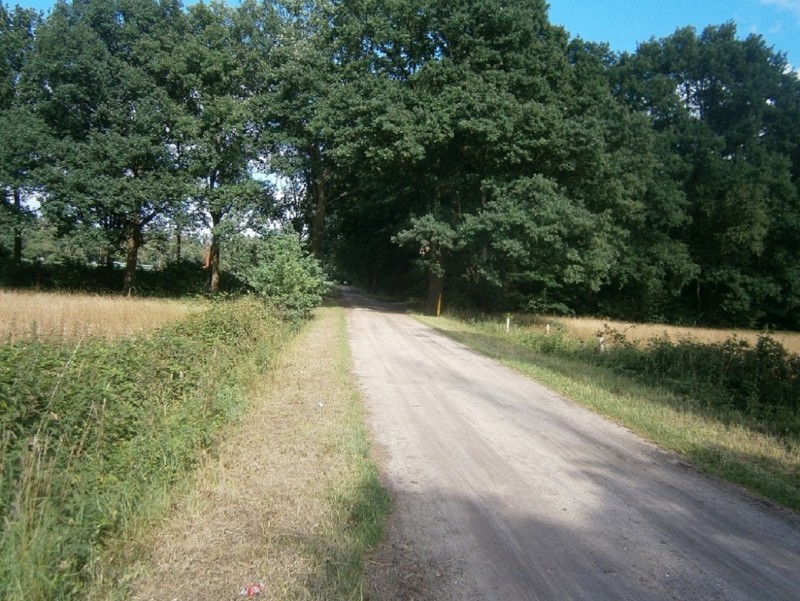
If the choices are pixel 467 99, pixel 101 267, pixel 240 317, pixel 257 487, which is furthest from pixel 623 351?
pixel 101 267

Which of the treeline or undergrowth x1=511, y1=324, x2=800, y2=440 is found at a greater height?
the treeline

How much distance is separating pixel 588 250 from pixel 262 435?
23.9 m

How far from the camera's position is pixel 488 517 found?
4430 mm

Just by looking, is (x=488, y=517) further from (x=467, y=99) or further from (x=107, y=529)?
(x=467, y=99)

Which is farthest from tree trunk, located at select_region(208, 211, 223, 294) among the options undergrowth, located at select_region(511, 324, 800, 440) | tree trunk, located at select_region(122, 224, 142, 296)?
undergrowth, located at select_region(511, 324, 800, 440)

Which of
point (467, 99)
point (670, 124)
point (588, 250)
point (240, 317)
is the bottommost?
point (240, 317)

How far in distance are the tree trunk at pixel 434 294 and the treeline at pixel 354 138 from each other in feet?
0.73

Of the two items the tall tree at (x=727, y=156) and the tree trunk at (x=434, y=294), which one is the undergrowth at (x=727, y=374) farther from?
the tall tree at (x=727, y=156)

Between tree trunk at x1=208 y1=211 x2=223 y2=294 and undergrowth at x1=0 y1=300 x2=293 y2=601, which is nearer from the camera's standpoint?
undergrowth at x1=0 y1=300 x2=293 y2=601

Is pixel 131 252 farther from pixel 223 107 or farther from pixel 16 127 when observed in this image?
pixel 223 107

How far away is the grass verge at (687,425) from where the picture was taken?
5.94 metres

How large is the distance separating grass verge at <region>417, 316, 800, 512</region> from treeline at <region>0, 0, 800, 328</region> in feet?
40.6

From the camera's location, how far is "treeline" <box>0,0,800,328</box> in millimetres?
25250

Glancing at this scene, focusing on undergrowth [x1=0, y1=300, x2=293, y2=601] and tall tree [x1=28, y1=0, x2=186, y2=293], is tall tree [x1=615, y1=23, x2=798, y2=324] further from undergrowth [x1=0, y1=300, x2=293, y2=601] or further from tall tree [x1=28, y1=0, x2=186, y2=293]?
undergrowth [x1=0, y1=300, x2=293, y2=601]
